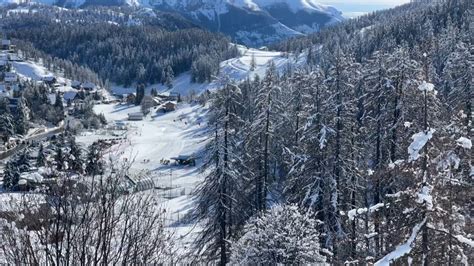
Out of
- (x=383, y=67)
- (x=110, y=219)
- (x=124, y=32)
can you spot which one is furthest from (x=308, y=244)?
(x=124, y=32)

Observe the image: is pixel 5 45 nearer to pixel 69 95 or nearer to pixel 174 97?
pixel 69 95

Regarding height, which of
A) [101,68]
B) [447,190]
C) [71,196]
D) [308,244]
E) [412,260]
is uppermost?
[71,196]

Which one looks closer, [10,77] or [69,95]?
[69,95]

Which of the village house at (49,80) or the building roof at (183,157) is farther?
the village house at (49,80)

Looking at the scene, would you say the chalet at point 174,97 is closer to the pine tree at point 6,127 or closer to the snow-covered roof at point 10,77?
the snow-covered roof at point 10,77

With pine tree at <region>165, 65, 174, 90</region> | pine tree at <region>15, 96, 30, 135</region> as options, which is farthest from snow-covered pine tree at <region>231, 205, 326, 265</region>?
pine tree at <region>165, 65, 174, 90</region>

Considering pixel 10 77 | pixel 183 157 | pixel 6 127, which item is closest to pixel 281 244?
pixel 183 157

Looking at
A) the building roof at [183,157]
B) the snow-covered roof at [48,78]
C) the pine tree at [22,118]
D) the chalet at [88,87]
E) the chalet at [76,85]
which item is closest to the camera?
the building roof at [183,157]

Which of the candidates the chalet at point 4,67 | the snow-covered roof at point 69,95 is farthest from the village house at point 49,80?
the snow-covered roof at point 69,95

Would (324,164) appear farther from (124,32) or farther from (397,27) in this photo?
(124,32)
